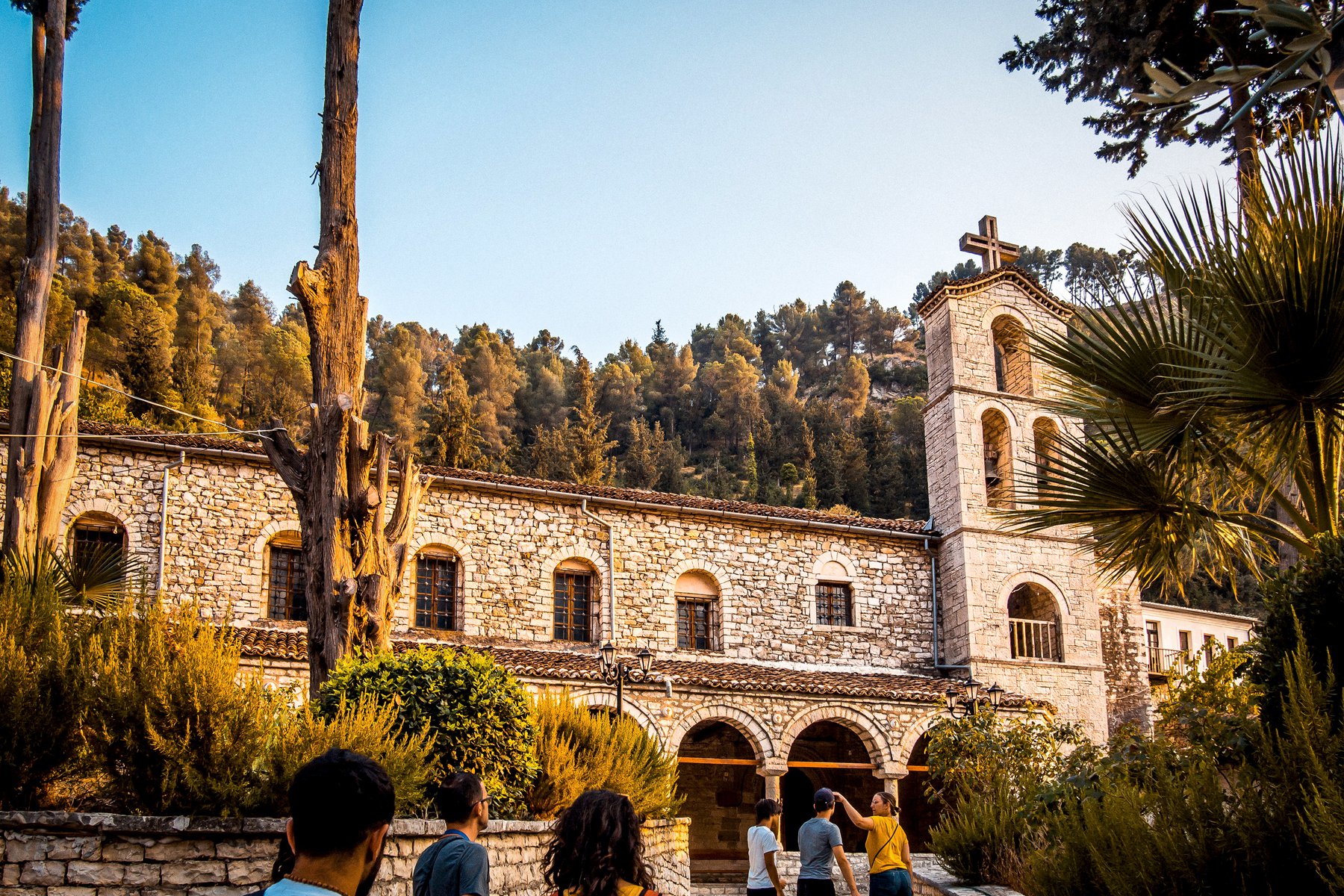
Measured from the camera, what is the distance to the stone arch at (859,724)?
19641 millimetres

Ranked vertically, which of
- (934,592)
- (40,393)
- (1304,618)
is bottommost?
(1304,618)

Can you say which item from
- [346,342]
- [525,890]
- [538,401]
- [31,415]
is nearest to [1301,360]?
[525,890]

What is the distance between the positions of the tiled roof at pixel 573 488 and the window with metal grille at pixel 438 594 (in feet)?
4.82

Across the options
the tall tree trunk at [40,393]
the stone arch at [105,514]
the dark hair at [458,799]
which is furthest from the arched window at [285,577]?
the dark hair at [458,799]

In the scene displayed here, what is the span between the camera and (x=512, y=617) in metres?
20.2

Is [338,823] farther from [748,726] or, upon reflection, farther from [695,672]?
[748,726]

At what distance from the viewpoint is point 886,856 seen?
8516mm

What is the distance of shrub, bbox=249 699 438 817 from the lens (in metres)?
6.60

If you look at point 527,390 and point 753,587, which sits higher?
point 527,390

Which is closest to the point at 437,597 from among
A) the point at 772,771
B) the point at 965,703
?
the point at 772,771

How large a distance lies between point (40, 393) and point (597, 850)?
9424 millimetres

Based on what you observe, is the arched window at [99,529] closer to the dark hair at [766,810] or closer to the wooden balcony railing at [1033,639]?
the dark hair at [766,810]

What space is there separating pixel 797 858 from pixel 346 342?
33.3 feet

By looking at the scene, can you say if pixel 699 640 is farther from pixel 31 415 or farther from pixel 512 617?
pixel 31 415
